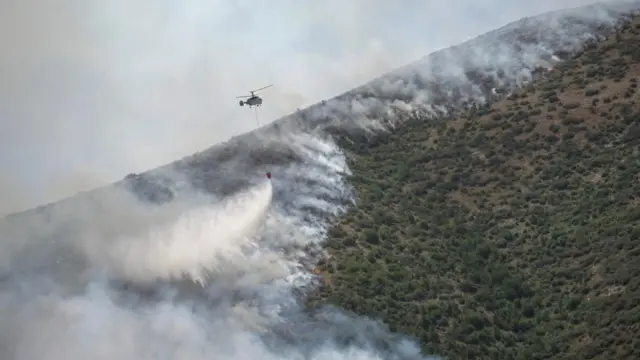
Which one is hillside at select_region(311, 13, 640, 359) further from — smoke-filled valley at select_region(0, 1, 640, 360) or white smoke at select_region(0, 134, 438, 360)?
white smoke at select_region(0, 134, 438, 360)

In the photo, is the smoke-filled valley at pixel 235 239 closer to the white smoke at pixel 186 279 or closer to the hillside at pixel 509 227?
the white smoke at pixel 186 279

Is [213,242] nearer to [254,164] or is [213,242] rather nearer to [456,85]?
[254,164]

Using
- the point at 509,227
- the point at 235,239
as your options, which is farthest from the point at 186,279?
the point at 509,227

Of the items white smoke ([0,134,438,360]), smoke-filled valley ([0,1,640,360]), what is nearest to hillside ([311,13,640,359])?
smoke-filled valley ([0,1,640,360])

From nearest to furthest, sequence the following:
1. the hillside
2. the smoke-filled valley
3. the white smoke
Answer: the white smoke
the smoke-filled valley
the hillside

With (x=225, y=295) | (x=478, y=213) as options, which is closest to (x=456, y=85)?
(x=478, y=213)

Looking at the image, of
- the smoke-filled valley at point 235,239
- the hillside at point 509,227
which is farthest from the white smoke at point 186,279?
the hillside at point 509,227
